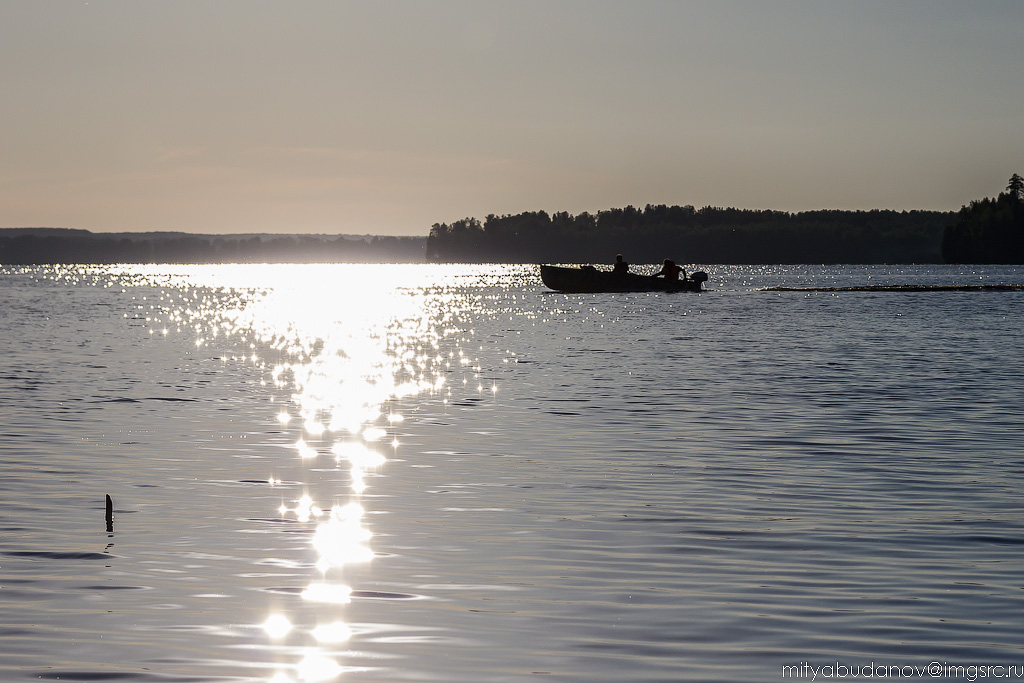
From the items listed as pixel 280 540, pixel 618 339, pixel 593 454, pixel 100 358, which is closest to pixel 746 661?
pixel 280 540

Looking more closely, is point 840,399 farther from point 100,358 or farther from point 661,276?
point 661,276

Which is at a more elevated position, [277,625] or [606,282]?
[277,625]

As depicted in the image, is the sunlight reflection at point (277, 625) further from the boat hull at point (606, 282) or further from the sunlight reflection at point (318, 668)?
the boat hull at point (606, 282)

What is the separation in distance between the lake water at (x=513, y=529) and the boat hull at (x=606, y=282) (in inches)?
3598

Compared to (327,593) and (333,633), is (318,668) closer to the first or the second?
(333,633)

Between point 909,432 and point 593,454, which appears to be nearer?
point 593,454

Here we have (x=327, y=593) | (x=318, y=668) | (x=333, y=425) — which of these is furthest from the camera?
(x=333, y=425)

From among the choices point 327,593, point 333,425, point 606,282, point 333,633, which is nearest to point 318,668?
point 333,633

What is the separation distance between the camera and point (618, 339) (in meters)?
64.1

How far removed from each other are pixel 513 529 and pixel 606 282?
394 ft

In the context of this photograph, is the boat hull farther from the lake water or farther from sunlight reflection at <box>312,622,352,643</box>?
sunlight reflection at <box>312,622,352,643</box>

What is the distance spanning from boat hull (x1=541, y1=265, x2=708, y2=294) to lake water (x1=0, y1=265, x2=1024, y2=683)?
91.4 meters

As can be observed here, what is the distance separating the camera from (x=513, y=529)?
52.2 ft

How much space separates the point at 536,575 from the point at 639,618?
1.96 metres
